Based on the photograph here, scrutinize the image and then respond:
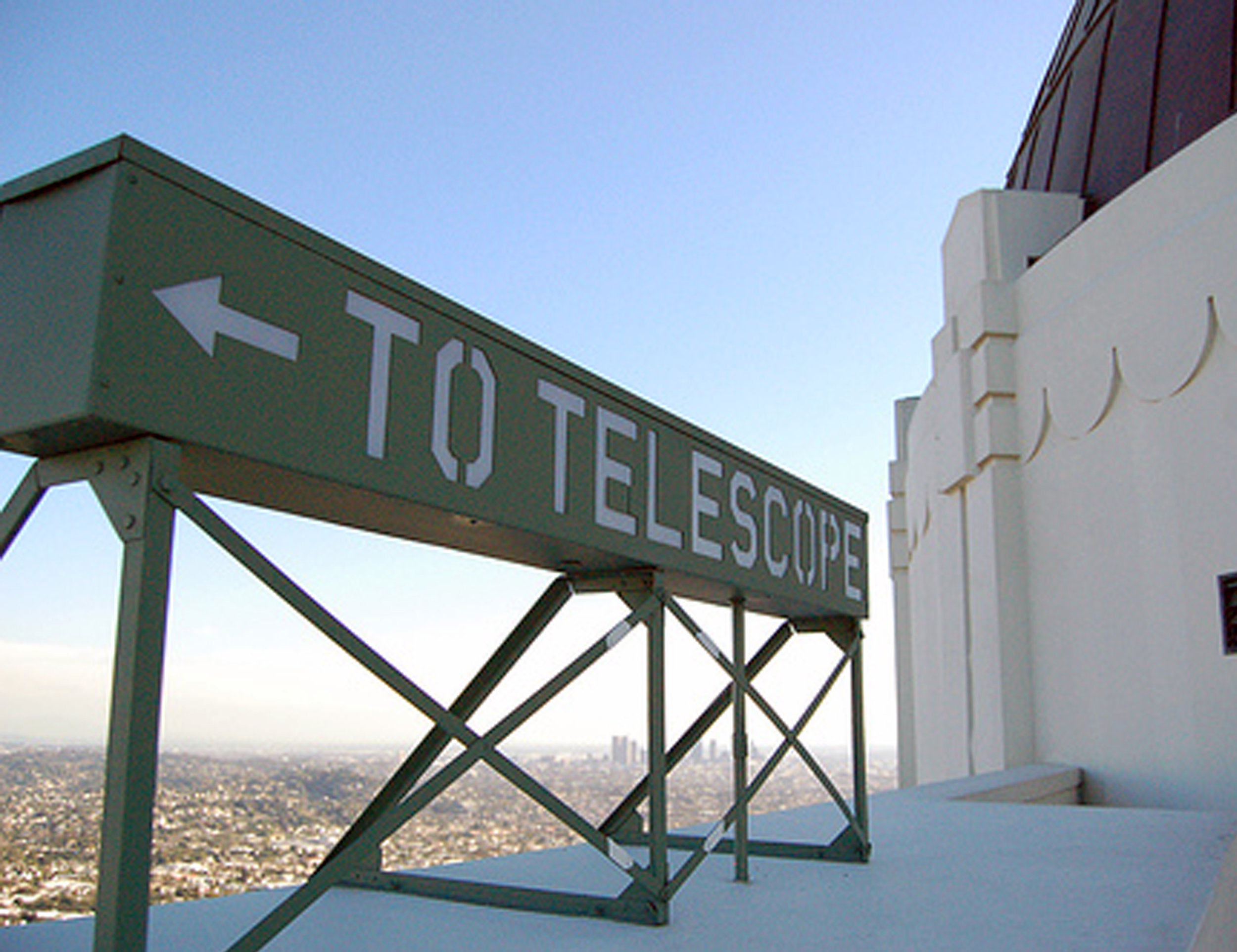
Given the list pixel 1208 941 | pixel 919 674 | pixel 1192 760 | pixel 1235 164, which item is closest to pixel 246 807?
pixel 1208 941

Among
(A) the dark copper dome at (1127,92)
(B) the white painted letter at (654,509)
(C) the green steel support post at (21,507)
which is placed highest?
(A) the dark copper dome at (1127,92)

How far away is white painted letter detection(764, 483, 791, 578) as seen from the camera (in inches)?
241

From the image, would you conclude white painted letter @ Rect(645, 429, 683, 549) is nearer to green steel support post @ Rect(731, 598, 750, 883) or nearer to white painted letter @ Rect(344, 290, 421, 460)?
green steel support post @ Rect(731, 598, 750, 883)

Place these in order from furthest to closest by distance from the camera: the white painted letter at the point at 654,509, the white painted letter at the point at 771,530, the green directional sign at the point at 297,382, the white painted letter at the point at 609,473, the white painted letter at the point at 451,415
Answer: the white painted letter at the point at 771,530 → the white painted letter at the point at 654,509 → the white painted letter at the point at 609,473 → the white painted letter at the point at 451,415 → the green directional sign at the point at 297,382

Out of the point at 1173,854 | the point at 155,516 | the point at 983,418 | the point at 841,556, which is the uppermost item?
the point at 983,418

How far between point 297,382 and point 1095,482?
13.0 m

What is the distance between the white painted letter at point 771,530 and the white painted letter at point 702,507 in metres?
0.56

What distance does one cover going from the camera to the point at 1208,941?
13.6ft

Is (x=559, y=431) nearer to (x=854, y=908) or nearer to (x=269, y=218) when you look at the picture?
(x=269, y=218)

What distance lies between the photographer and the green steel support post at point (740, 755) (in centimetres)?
582

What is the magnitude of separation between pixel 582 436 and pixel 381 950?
6.82ft

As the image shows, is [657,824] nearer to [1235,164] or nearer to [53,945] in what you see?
[53,945]

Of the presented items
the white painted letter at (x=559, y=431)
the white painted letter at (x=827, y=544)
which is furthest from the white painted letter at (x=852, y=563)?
the white painted letter at (x=559, y=431)

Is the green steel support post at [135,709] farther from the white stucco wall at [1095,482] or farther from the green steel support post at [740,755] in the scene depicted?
the white stucco wall at [1095,482]
